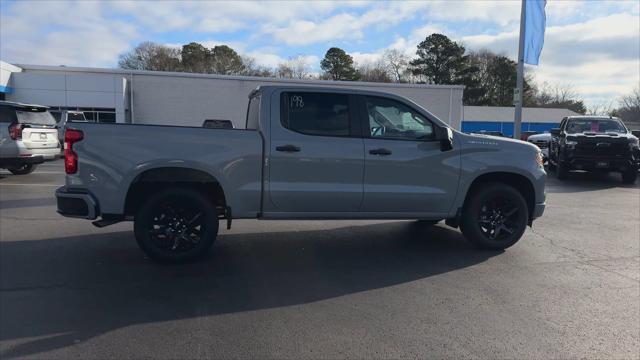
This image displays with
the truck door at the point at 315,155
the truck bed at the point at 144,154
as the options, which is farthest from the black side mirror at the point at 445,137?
the truck bed at the point at 144,154

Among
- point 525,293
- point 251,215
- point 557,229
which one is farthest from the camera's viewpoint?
point 557,229

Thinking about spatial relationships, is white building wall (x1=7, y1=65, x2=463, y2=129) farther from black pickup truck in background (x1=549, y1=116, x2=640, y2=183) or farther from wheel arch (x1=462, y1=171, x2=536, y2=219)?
wheel arch (x1=462, y1=171, x2=536, y2=219)

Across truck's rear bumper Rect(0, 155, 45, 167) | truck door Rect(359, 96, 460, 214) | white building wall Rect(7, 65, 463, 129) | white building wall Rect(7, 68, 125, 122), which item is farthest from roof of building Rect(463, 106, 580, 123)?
truck door Rect(359, 96, 460, 214)

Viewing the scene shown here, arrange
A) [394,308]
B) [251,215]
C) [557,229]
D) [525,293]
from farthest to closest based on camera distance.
→ 1. [557,229]
2. [251,215]
3. [525,293]
4. [394,308]

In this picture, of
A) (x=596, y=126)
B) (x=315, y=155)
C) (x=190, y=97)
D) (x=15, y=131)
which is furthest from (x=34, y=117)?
(x=190, y=97)

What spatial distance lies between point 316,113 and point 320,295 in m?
2.19

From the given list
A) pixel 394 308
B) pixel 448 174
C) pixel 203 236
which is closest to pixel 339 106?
pixel 448 174

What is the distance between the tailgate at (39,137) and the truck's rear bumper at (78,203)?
7.82m

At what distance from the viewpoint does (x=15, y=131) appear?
1158 centimetres

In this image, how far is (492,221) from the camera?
6359 mm

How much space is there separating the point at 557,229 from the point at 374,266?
12.5 feet

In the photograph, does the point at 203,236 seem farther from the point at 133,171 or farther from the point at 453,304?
the point at 453,304

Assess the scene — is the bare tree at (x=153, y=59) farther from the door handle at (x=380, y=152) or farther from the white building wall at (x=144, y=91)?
the door handle at (x=380, y=152)

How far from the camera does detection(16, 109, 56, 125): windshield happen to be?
39.1ft
